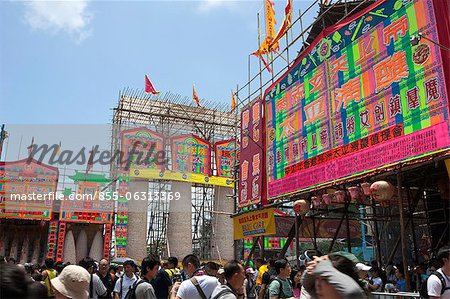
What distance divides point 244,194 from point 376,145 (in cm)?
585

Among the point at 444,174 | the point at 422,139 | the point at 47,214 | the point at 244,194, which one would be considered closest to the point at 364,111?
the point at 422,139

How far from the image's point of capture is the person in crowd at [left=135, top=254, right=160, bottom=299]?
146 inches

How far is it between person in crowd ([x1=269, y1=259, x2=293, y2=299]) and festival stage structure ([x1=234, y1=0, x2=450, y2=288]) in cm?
385

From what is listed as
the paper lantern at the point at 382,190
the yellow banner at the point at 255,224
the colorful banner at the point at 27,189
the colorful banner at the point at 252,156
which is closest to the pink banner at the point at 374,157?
the paper lantern at the point at 382,190

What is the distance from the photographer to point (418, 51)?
292 inches

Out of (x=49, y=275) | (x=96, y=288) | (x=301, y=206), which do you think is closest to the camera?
(x=96, y=288)

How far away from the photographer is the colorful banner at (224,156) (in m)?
23.0

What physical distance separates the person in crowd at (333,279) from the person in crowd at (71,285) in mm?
1368

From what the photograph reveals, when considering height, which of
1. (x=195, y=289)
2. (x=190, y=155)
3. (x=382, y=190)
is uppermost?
(x=190, y=155)

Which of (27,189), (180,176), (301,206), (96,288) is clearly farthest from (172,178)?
(96,288)

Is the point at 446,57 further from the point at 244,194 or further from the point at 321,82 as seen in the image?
the point at 244,194

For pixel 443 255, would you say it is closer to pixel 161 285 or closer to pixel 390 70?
pixel 161 285

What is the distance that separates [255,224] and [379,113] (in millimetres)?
5519

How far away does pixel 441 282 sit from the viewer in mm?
3436
